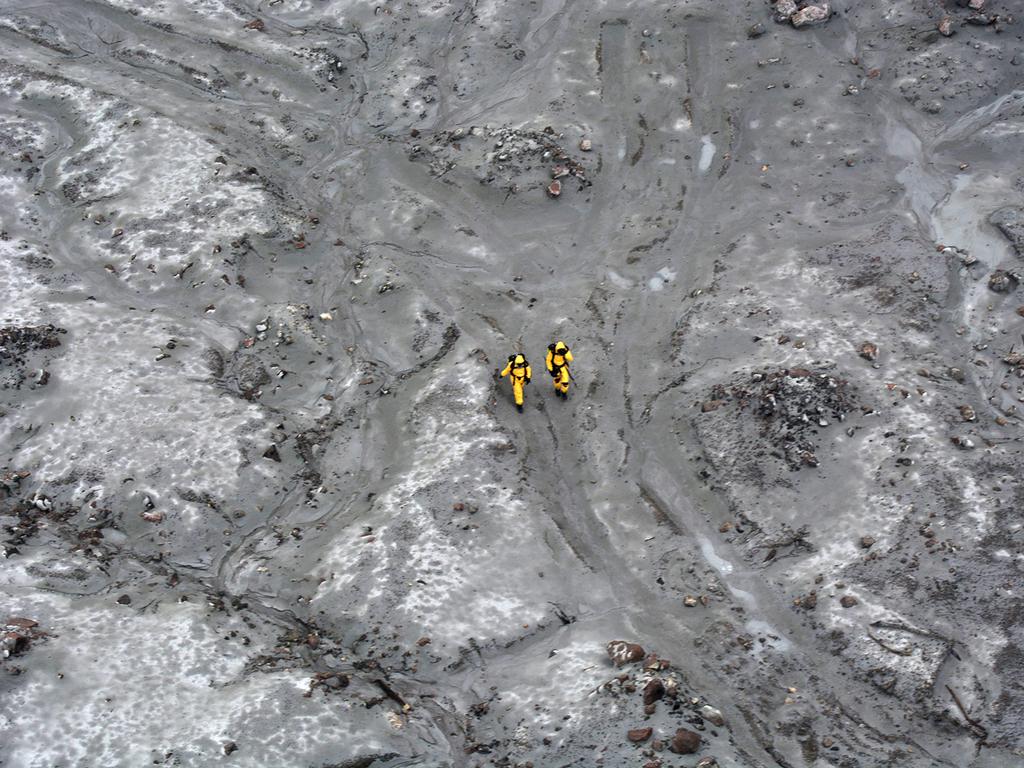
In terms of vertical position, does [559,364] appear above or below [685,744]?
above

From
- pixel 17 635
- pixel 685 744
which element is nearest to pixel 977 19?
pixel 685 744

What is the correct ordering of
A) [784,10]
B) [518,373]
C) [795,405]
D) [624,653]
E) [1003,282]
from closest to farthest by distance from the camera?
[624,653] < [795,405] < [518,373] < [1003,282] < [784,10]

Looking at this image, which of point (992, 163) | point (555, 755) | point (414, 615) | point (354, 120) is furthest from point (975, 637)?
point (354, 120)

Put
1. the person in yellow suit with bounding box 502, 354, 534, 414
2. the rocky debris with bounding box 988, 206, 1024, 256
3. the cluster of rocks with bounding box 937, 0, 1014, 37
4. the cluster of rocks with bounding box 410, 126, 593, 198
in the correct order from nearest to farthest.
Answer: the person in yellow suit with bounding box 502, 354, 534, 414, the rocky debris with bounding box 988, 206, 1024, 256, the cluster of rocks with bounding box 410, 126, 593, 198, the cluster of rocks with bounding box 937, 0, 1014, 37

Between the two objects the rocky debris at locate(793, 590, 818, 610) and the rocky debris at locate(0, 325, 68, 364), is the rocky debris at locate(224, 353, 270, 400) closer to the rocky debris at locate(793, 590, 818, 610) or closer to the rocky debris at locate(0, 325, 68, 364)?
the rocky debris at locate(0, 325, 68, 364)

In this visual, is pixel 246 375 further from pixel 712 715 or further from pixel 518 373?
pixel 712 715

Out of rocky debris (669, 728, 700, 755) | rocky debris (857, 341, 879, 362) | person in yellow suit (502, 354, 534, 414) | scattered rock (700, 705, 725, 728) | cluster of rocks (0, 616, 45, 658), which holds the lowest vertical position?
cluster of rocks (0, 616, 45, 658)

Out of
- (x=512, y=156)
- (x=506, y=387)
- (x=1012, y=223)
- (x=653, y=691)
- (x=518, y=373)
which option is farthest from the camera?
(x=512, y=156)

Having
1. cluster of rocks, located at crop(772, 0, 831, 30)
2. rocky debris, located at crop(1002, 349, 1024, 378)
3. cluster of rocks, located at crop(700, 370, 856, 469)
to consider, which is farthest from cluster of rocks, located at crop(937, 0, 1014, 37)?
cluster of rocks, located at crop(700, 370, 856, 469)

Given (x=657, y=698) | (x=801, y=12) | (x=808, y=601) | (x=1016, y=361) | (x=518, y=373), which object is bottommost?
(x=657, y=698)
